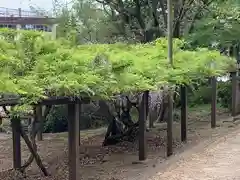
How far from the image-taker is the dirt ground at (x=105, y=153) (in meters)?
10.7

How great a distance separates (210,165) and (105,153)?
3.28m

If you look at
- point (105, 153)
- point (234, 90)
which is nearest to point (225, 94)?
point (234, 90)

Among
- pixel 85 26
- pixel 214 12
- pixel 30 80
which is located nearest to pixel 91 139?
pixel 85 26

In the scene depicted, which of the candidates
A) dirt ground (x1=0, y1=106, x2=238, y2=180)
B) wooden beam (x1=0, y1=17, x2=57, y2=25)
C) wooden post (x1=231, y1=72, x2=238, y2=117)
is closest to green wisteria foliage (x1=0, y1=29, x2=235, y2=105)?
dirt ground (x1=0, y1=106, x2=238, y2=180)

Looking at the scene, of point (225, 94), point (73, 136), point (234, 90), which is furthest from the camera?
point (225, 94)

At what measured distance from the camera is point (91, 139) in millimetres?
15305

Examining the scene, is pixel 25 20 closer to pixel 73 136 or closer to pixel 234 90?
pixel 234 90

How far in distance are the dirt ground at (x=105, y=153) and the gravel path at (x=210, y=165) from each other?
0.45m

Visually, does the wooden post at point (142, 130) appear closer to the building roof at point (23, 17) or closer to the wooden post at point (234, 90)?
the wooden post at point (234, 90)

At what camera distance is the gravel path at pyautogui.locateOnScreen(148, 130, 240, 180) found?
9492 mm

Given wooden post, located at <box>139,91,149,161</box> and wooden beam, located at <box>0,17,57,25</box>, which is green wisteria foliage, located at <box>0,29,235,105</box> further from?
wooden beam, located at <box>0,17,57,25</box>

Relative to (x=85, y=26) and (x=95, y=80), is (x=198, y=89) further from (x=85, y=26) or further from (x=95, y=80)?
(x=95, y=80)

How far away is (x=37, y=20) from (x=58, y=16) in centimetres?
147

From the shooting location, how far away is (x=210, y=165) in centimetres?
1046
